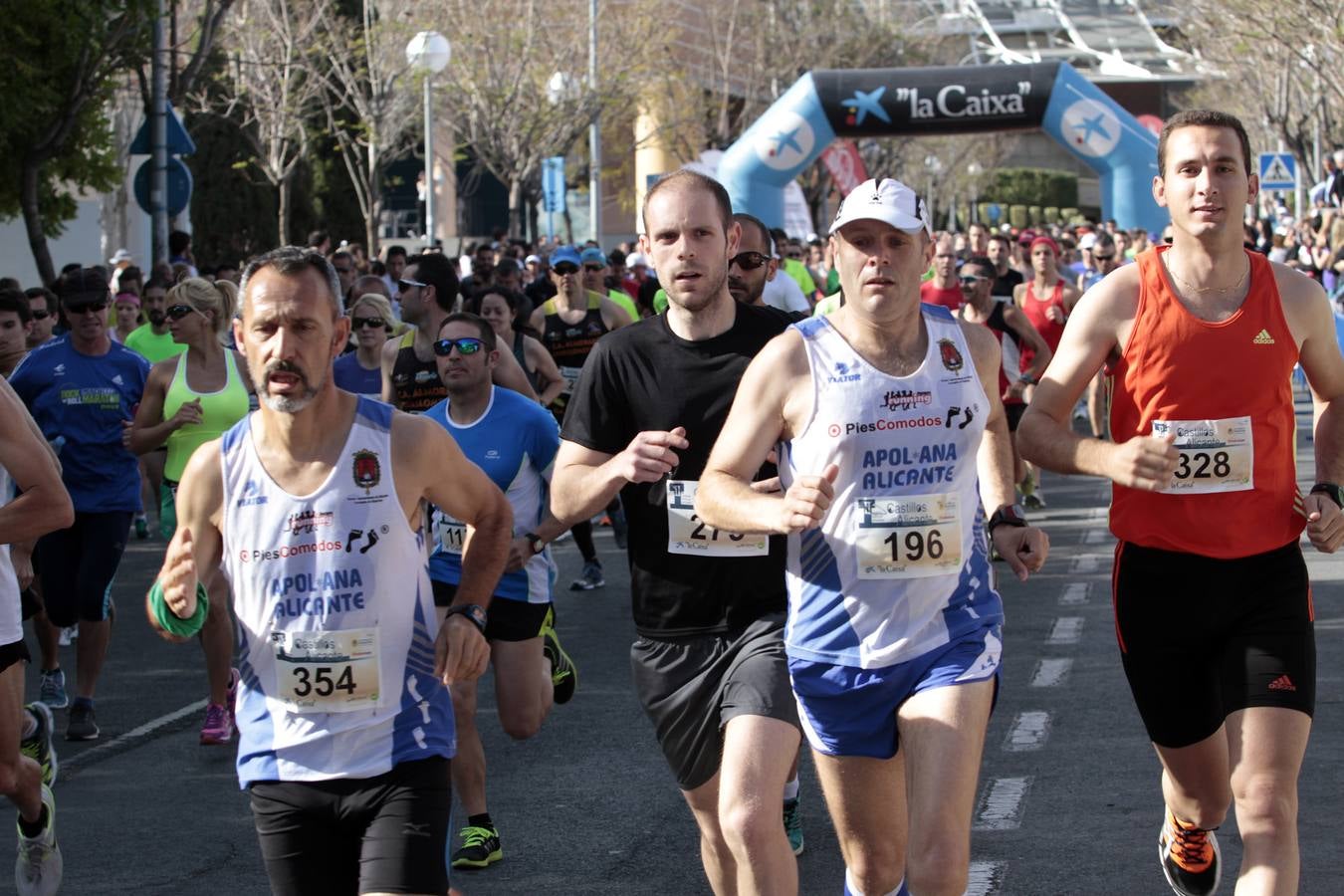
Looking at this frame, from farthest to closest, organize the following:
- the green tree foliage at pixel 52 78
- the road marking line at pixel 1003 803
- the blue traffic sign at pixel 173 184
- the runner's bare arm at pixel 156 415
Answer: the blue traffic sign at pixel 173 184
the green tree foliage at pixel 52 78
the runner's bare arm at pixel 156 415
the road marking line at pixel 1003 803

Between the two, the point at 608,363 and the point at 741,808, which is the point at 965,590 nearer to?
the point at 741,808

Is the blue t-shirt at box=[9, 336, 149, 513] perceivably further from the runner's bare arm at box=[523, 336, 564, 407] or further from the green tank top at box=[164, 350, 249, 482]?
the runner's bare arm at box=[523, 336, 564, 407]

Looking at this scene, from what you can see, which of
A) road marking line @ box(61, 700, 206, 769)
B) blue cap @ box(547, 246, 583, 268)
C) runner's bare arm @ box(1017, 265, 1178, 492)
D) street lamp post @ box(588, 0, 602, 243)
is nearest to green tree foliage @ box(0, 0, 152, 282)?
blue cap @ box(547, 246, 583, 268)

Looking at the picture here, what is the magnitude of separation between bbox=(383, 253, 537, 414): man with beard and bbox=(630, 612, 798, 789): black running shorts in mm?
3860

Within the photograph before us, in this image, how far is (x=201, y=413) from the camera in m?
9.29

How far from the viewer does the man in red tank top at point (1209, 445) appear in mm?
5023

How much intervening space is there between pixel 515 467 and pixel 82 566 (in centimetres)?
282

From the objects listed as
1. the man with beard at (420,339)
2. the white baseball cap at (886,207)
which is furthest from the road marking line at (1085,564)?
the white baseball cap at (886,207)

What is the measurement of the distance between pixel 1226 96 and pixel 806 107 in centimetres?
4151

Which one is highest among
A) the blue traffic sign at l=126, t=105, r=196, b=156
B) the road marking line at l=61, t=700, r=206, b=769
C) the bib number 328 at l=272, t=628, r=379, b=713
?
the blue traffic sign at l=126, t=105, r=196, b=156

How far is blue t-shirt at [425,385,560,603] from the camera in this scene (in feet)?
22.6

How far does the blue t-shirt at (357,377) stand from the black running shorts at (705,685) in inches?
213

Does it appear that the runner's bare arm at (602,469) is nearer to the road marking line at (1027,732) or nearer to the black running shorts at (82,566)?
the road marking line at (1027,732)

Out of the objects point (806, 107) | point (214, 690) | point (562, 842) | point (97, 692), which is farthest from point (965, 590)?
point (806, 107)
